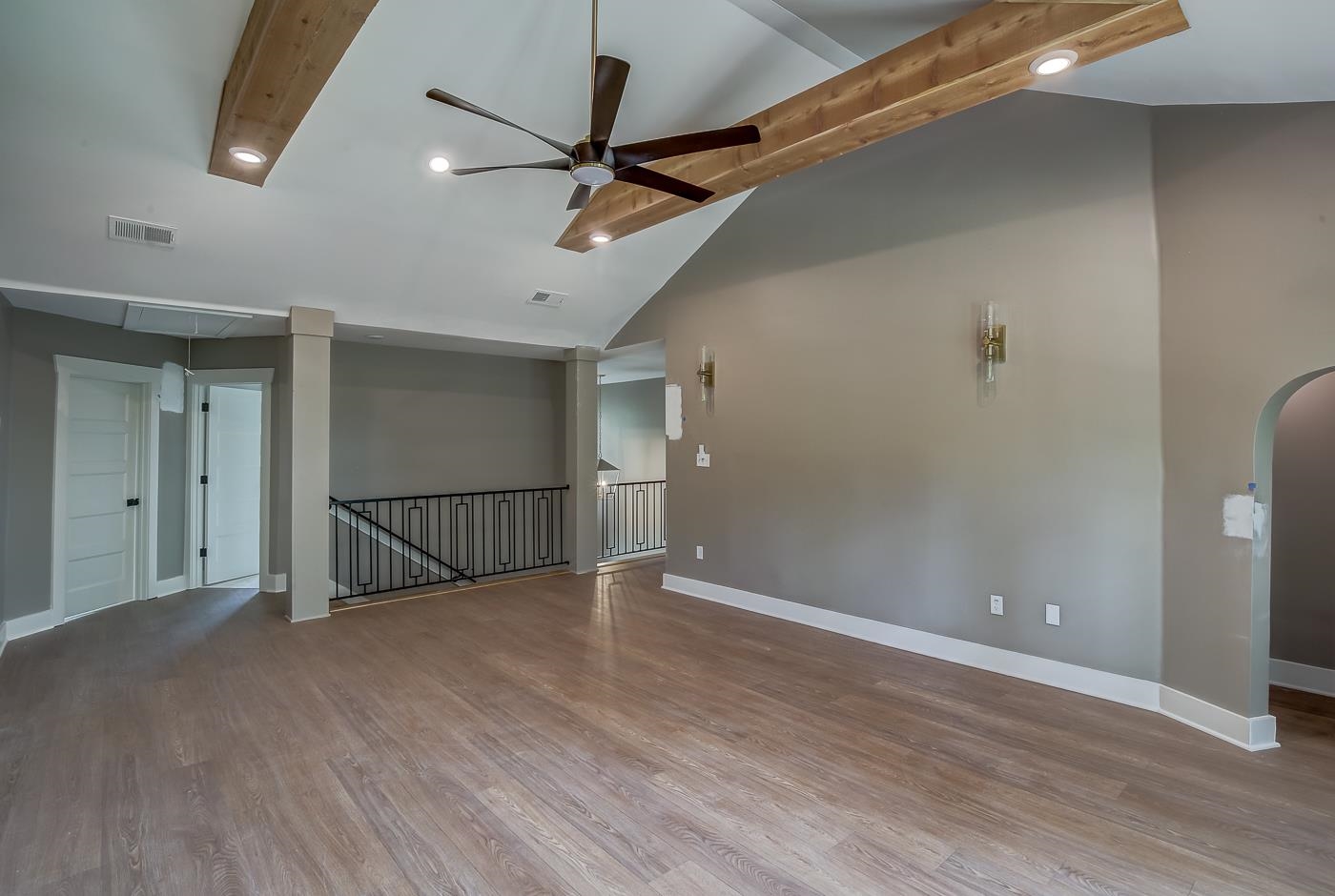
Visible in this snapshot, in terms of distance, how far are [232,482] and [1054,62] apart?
7.92m

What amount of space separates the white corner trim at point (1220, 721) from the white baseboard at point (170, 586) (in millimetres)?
8122

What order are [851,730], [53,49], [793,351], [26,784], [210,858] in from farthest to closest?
[793,351] → [851,730] → [53,49] → [26,784] → [210,858]

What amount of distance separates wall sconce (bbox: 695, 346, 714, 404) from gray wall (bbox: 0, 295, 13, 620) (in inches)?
207

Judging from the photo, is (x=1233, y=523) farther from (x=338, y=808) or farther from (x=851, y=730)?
(x=338, y=808)

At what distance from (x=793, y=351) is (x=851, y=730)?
2944 mm

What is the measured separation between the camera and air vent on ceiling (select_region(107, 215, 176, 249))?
395cm

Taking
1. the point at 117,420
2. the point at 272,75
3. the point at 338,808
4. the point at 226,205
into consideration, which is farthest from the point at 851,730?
the point at 117,420

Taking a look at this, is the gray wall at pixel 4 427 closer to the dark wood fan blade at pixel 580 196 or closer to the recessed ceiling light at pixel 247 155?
the recessed ceiling light at pixel 247 155

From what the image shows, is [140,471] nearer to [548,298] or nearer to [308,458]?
[308,458]

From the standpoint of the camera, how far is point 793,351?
5.12m

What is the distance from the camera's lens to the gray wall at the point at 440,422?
22.1 feet

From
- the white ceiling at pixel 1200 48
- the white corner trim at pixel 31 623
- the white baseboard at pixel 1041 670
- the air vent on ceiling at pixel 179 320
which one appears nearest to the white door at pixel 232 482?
the air vent on ceiling at pixel 179 320

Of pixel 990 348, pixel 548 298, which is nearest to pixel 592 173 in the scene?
pixel 990 348

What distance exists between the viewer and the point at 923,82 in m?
3.06
